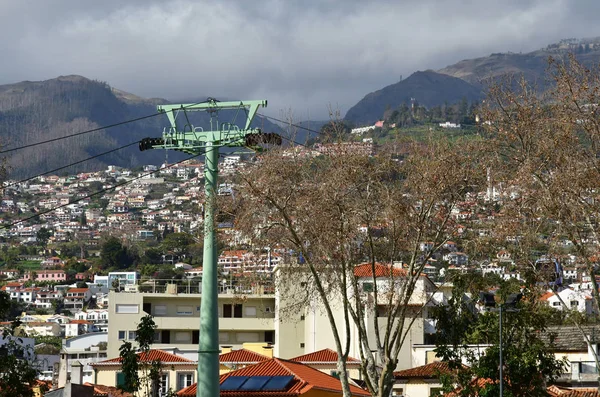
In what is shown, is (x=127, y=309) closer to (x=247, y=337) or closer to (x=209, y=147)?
(x=247, y=337)

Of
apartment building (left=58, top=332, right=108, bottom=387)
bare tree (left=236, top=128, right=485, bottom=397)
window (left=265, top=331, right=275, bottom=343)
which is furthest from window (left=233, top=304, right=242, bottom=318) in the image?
bare tree (left=236, top=128, right=485, bottom=397)

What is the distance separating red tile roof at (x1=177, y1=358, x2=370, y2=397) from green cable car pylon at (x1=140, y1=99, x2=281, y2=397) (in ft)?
23.1

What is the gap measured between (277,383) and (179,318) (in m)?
37.3

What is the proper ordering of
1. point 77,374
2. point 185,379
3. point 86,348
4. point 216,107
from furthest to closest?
point 86,348
point 185,379
point 77,374
point 216,107

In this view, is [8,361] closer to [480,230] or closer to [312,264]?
[312,264]

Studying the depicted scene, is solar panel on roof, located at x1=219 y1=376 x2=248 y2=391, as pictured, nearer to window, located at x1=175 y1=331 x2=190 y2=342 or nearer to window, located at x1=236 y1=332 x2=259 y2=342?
Result: window, located at x1=236 y1=332 x2=259 y2=342

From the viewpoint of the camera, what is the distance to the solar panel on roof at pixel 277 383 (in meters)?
44.8

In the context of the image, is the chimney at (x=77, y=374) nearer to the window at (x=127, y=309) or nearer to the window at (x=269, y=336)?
the window at (x=127, y=309)

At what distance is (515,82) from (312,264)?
8208mm

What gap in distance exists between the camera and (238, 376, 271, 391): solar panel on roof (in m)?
45.0

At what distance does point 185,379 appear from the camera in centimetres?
6262

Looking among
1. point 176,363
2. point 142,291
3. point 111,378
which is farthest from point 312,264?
point 142,291

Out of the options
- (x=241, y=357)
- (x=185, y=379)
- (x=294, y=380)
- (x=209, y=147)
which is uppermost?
(x=209, y=147)

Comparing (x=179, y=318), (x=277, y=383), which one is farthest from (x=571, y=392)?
(x=179, y=318)
